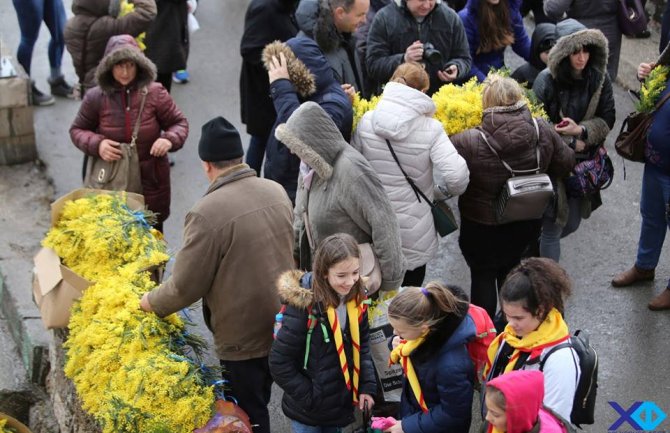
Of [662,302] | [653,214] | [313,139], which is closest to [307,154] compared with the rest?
[313,139]

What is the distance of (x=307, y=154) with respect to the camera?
4699 mm

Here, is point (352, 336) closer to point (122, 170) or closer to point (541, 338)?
point (541, 338)

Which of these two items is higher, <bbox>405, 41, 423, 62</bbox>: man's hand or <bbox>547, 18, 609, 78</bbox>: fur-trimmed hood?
<bbox>547, 18, 609, 78</bbox>: fur-trimmed hood

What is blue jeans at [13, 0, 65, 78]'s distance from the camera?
8.35 m

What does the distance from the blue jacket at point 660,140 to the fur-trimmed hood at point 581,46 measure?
45 cm

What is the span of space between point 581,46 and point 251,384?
2.96 metres

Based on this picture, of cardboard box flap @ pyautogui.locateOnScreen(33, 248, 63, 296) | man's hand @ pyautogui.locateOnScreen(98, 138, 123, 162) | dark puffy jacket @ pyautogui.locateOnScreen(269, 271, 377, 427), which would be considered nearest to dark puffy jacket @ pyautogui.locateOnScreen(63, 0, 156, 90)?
man's hand @ pyautogui.locateOnScreen(98, 138, 123, 162)

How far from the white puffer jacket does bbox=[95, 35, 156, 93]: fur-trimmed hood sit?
1.50 metres

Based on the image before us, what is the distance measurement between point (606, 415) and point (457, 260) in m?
1.87

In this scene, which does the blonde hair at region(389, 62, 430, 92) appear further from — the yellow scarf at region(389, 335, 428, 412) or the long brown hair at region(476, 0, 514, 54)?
the long brown hair at region(476, 0, 514, 54)

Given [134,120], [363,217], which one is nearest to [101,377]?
[363,217]

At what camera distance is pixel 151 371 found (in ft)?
13.6

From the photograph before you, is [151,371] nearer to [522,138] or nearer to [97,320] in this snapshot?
[97,320]

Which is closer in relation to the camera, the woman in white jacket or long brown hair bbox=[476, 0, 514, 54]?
the woman in white jacket
